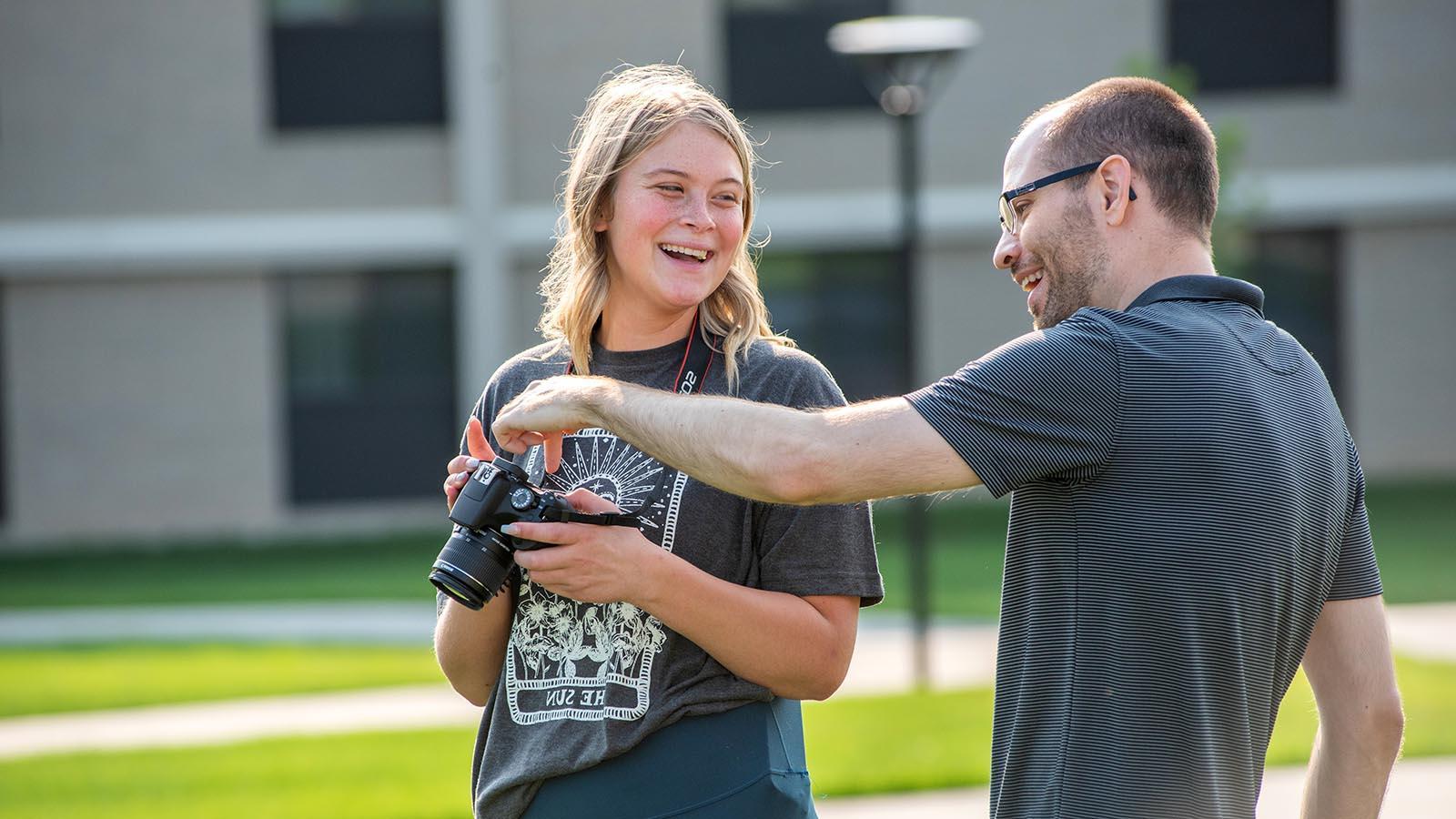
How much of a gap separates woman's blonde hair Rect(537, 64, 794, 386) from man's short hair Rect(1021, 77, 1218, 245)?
0.60m

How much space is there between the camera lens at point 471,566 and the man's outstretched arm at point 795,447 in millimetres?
298

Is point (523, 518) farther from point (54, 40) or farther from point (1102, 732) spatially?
point (54, 40)

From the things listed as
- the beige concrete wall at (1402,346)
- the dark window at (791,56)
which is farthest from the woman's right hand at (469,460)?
the beige concrete wall at (1402,346)

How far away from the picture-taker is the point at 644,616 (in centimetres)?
244

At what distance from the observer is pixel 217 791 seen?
22.1 feet

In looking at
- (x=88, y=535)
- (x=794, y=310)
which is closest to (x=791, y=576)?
(x=794, y=310)

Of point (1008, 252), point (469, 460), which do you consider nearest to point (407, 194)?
point (469, 460)

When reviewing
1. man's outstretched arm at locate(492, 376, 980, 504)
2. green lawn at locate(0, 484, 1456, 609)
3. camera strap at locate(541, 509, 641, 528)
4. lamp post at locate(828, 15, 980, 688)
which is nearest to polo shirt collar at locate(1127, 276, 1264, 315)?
man's outstretched arm at locate(492, 376, 980, 504)

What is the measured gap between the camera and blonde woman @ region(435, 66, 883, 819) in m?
2.38

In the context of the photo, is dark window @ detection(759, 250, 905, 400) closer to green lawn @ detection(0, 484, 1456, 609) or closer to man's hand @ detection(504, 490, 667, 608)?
green lawn @ detection(0, 484, 1456, 609)

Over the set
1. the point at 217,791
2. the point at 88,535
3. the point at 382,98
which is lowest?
the point at 88,535

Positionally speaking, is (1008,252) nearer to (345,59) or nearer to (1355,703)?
(1355,703)

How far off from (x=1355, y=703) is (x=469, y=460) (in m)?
1.34

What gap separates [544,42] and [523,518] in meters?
18.4
